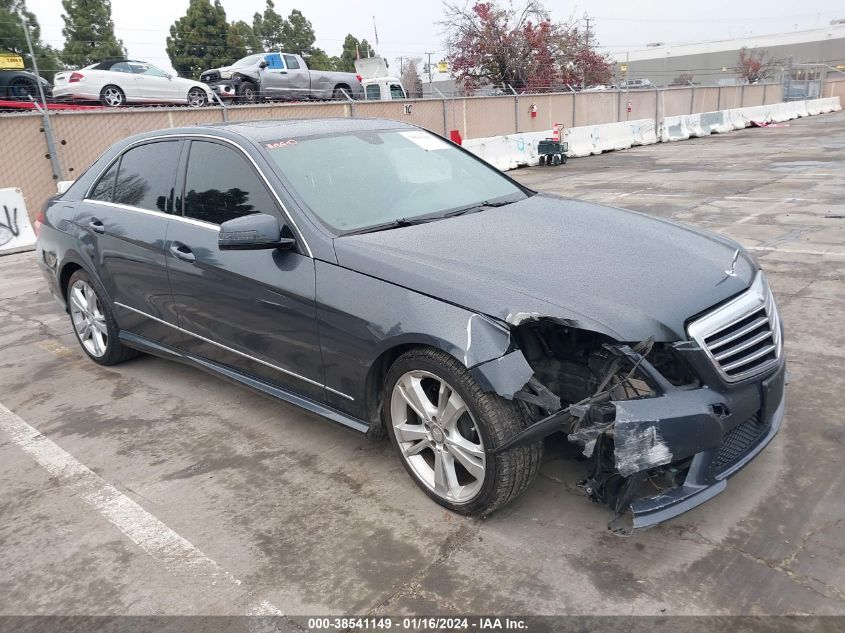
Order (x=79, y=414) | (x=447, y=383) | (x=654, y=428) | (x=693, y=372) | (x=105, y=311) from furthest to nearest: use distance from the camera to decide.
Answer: (x=105, y=311) → (x=79, y=414) → (x=447, y=383) → (x=693, y=372) → (x=654, y=428)

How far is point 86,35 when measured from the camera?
42.5 meters

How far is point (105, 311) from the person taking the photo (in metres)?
4.73

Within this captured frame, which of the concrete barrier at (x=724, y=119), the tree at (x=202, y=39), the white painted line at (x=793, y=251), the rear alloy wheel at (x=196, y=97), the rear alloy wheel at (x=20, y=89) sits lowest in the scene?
the concrete barrier at (x=724, y=119)

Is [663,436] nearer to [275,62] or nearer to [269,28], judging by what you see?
[275,62]

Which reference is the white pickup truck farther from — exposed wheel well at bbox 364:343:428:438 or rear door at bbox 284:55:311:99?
exposed wheel well at bbox 364:343:428:438

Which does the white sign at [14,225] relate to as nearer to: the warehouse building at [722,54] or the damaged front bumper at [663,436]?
the damaged front bumper at [663,436]

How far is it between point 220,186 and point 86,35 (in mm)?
46657

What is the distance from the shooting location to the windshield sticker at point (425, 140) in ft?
13.8

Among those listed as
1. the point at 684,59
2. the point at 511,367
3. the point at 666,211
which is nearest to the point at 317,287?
the point at 511,367

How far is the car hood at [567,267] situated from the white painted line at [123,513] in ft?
4.54

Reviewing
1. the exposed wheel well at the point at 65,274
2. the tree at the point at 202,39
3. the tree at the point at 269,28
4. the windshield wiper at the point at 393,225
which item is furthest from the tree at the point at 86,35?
the windshield wiper at the point at 393,225

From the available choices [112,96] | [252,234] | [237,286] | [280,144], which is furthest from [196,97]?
[252,234]

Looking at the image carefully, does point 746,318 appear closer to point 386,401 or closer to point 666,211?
point 386,401

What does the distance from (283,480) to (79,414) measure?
5.63 feet
